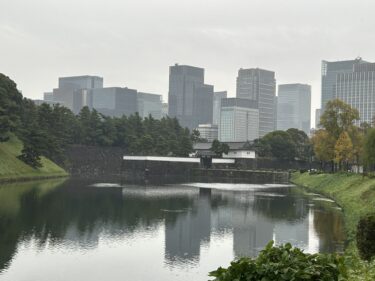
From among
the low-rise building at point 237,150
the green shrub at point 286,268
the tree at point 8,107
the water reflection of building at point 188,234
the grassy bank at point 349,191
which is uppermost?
the tree at point 8,107

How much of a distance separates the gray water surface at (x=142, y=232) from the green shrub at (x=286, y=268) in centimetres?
1295

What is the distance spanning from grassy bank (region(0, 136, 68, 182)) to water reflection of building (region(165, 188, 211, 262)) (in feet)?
114

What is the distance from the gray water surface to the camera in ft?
79.7

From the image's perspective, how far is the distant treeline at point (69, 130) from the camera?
3189 inches

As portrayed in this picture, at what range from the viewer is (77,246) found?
1159 inches

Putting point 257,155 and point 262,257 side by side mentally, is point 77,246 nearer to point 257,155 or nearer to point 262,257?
point 262,257

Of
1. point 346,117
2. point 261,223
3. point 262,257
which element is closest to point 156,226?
point 261,223

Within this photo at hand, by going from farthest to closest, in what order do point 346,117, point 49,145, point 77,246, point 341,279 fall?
point 49,145, point 346,117, point 77,246, point 341,279

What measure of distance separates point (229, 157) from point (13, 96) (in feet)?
191

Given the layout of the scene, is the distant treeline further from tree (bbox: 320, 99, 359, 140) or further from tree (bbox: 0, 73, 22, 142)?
tree (bbox: 320, 99, 359, 140)

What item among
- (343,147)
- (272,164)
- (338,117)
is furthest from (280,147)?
(343,147)

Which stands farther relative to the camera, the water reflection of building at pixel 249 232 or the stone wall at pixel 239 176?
the stone wall at pixel 239 176

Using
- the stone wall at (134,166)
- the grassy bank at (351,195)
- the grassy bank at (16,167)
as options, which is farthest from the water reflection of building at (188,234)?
the stone wall at (134,166)

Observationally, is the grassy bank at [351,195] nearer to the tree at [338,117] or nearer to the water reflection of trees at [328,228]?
the water reflection of trees at [328,228]
